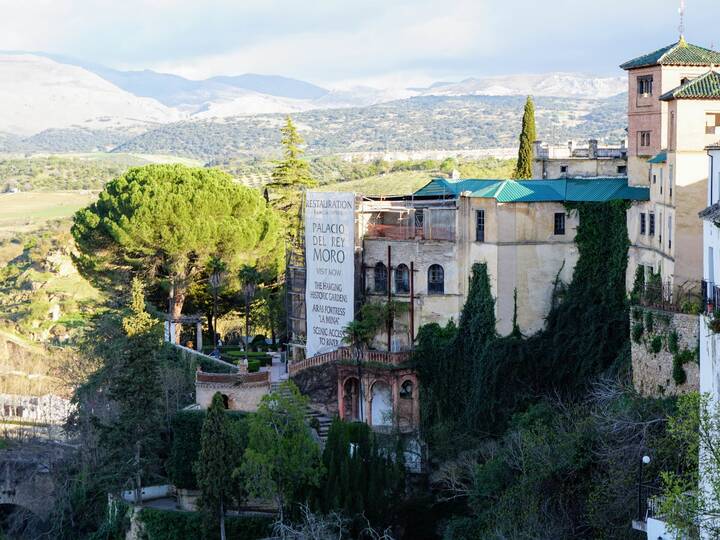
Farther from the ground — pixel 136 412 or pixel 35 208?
pixel 35 208

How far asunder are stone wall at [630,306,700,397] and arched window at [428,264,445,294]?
37.9 feet

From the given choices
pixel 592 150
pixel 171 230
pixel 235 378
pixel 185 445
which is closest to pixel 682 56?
pixel 592 150

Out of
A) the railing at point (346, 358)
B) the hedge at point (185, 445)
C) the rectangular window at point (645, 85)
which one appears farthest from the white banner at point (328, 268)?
the rectangular window at point (645, 85)

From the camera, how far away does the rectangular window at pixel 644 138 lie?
1861 inches

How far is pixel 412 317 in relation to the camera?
52062 millimetres

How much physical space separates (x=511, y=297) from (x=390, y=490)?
10150 mm

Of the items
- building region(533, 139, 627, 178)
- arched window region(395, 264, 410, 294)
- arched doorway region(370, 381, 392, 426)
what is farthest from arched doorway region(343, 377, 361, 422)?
building region(533, 139, 627, 178)

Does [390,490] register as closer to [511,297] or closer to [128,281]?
[511,297]

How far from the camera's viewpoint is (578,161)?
56.8 meters

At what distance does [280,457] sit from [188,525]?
588cm

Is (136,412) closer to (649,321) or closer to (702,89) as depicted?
(649,321)

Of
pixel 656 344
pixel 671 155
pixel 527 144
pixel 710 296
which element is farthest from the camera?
pixel 527 144

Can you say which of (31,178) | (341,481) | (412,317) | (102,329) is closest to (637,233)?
(412,317)

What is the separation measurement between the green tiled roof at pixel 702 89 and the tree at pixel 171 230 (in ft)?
86.7
